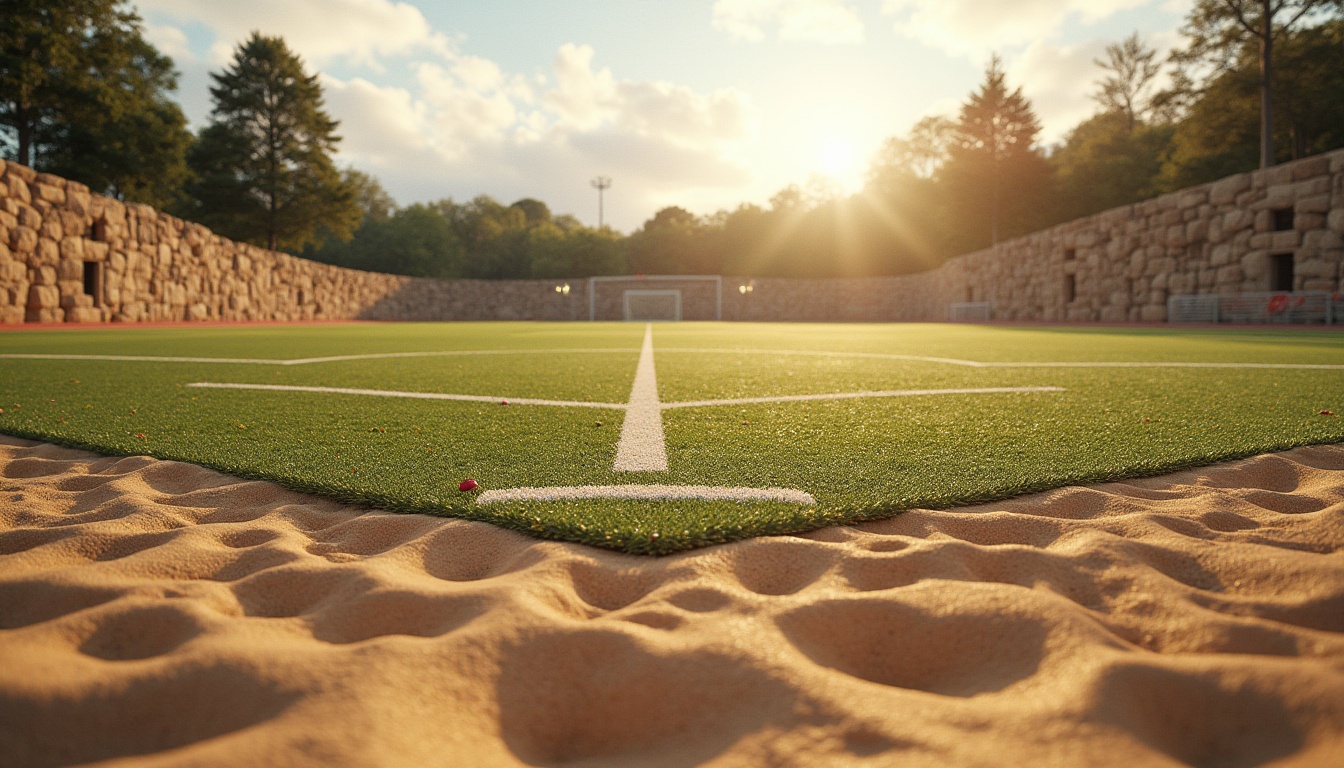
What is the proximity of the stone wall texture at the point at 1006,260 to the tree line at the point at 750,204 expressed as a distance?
18.4 feet

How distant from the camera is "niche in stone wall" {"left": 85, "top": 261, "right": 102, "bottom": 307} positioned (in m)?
14.6

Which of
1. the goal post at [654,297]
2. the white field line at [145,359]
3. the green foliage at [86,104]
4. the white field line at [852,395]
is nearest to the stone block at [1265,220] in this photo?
the white field line at [852,395]

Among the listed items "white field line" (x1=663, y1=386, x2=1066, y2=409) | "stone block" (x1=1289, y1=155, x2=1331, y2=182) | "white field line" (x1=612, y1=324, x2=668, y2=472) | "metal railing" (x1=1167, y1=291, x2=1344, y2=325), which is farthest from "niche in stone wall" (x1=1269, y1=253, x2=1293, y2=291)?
"white field line" (x1=612, y1=324, x2=668, y2=472)

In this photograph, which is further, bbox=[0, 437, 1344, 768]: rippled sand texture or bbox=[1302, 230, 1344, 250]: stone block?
bbox=[1302, 230, 1344, 250]: stone block

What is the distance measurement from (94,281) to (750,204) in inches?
1459

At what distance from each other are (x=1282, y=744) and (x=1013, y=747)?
0.97ft

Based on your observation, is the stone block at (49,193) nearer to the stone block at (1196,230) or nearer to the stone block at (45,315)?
the stone block at (45,315)

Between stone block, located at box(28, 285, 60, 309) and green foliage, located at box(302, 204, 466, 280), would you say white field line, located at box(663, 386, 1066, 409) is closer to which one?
stone block, located at box(28, 285, 60, 309)

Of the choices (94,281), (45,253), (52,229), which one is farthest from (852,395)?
(94,281)

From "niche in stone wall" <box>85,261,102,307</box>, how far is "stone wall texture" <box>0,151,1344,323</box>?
26 millimetres

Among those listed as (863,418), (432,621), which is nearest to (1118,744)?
(432,621)

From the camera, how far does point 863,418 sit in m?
2.79

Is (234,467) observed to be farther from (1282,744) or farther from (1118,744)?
(1282,744)

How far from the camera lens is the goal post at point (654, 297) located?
120 feet
